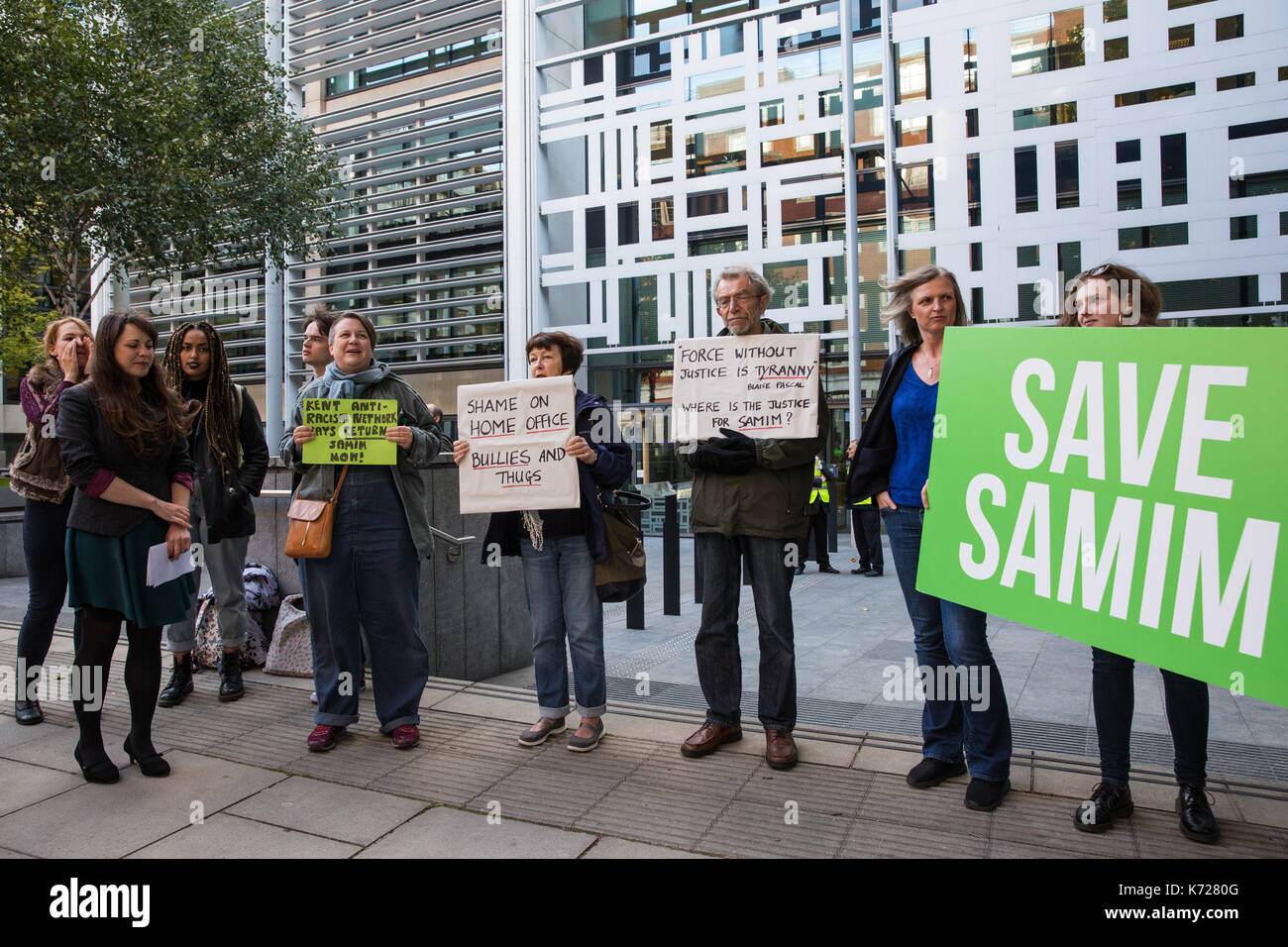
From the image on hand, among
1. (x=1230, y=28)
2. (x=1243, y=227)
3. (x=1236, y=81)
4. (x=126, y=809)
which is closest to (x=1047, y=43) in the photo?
(x=1230, y=28)

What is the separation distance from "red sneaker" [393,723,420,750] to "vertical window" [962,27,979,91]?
37.6ft

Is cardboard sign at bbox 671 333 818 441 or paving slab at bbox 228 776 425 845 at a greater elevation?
cardboard sign at bbox 671 333 818 441

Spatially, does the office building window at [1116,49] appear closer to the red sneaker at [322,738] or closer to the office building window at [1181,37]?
the office building window at [1181,37]

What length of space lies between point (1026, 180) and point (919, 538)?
9.82 metres

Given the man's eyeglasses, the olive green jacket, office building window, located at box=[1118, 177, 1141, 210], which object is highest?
office building window, located at box=[1118, 177, 1141, 210]

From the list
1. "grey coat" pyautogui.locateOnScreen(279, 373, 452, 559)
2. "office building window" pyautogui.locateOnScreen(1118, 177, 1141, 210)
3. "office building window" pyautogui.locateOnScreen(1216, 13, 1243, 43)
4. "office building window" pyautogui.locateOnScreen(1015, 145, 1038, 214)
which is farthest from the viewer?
"office building window" pyautogui.locateOnScreen(1015, 145, 1038, 214)

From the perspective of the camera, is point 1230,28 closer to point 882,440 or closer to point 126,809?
point 882,440

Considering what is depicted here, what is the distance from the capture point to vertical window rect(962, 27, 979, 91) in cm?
1196

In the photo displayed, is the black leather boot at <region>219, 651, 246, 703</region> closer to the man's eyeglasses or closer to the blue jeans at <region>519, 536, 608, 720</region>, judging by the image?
the blue jeans at <region>519, 536, 608, 720</region>

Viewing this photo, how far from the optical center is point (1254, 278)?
34.4ft

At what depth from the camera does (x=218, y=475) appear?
487 centimetres

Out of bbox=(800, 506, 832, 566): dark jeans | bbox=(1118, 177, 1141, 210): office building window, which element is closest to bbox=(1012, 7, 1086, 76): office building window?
bbox=(1118, 177, 1141, 210): office building window

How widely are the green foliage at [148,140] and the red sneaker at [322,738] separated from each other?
1041 cm

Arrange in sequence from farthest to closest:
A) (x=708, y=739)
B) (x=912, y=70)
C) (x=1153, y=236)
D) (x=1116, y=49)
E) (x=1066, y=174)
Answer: (x=912, y=70) < (x=1066, y=174) < (x=1116, y=49) < (x=1153, y=236) < (x=708, y=739)
